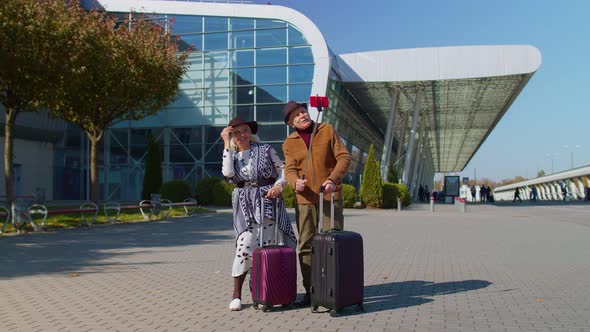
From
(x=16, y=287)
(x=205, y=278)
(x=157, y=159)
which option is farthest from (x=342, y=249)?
(x=157, y=159)

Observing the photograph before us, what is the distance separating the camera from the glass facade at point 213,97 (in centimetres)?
3100

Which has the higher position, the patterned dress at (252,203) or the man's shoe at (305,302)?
the patterned dress at (252,203)

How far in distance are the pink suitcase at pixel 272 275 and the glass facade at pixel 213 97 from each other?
2544 cm

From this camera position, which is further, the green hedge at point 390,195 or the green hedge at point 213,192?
the green hedge at point 390,195

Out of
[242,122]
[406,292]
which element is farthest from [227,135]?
[406,292]

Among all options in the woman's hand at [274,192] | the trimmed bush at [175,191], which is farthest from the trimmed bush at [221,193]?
the woman's hand at [274,192]

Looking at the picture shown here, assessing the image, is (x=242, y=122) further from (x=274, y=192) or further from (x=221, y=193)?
(x=221, y=193)

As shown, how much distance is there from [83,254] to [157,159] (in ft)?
59.4

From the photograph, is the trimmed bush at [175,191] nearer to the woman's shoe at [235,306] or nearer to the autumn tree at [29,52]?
the autumn tree at [29,52]

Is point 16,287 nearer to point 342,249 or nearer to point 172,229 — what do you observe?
point 342,249

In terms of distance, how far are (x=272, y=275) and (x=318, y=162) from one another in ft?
3.60

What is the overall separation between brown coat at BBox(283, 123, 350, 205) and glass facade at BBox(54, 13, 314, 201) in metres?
25.1

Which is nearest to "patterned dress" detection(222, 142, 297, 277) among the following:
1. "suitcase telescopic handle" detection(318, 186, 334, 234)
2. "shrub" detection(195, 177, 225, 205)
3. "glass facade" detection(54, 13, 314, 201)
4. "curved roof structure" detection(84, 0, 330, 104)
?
"suitcase telescopic handle" detection(318, 186, 334, 234)

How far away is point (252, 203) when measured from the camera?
17.5 ft
